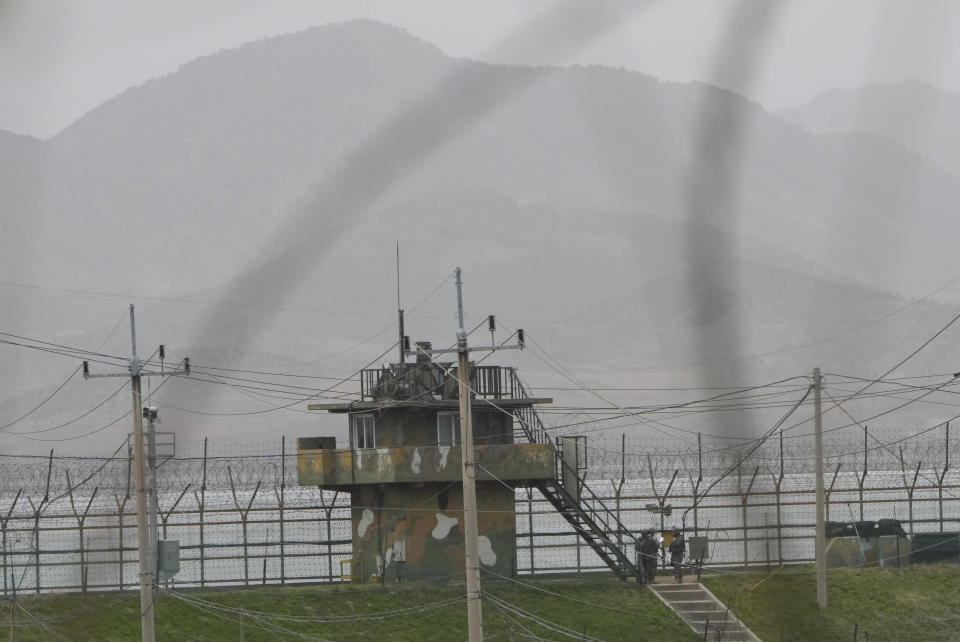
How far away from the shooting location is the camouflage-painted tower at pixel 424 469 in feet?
123

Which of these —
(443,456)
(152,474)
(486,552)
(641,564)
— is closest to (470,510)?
(443,456)

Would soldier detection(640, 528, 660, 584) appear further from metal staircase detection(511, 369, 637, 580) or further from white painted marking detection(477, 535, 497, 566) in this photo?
white painted marking detection(477, 535, 497, 566)

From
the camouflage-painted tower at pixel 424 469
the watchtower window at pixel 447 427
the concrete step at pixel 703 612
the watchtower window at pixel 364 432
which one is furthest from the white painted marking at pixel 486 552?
the concrete step at pixel 703 612

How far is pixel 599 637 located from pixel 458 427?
250 inches

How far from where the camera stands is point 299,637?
3397 centimetres

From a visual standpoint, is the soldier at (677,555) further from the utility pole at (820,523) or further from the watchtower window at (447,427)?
the watchtower window at (447,427)

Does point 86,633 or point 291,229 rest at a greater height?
point 291,229

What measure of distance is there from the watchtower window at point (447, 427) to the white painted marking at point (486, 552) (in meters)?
2.52

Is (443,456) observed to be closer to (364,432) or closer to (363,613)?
(364,432)

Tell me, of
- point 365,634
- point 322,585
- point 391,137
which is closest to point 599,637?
point 365,634

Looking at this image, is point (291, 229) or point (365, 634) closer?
point (291, 229)

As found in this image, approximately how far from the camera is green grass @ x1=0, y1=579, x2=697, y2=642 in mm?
33781

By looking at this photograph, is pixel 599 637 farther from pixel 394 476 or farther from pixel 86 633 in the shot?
pixel 86 633

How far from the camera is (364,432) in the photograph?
3928cm
